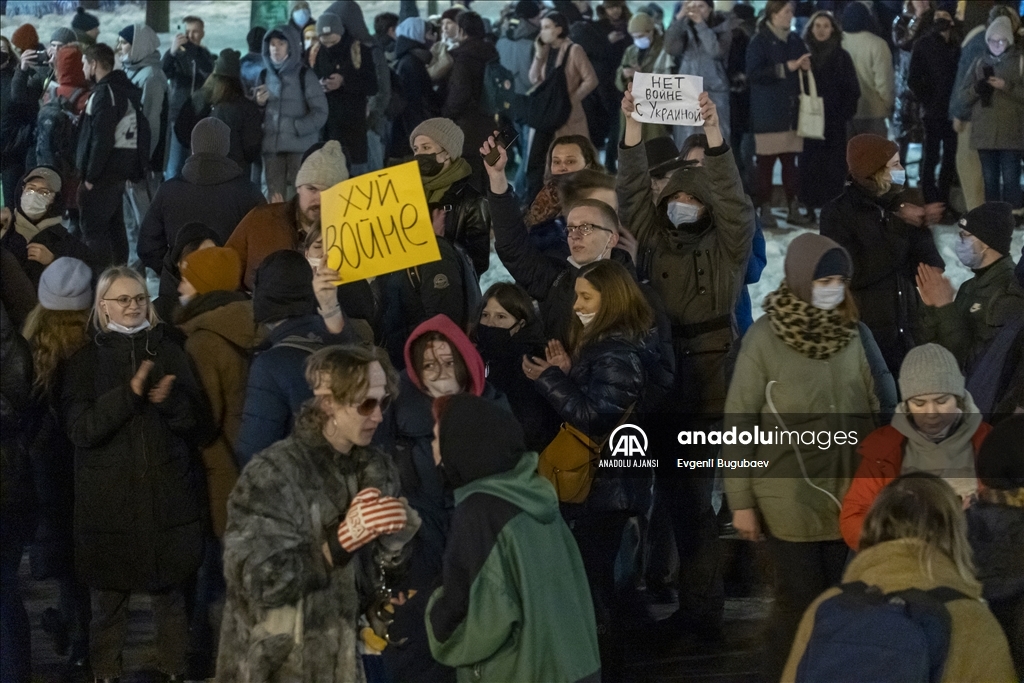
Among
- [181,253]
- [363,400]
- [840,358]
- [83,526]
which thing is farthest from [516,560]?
[181,253]

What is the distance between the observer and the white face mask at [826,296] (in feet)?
19.6

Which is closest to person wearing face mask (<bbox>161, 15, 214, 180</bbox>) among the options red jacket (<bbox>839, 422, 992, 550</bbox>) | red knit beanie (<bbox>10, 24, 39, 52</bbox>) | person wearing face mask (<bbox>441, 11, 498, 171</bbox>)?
red knit beanie (<bbox>10, 24, 39, 52</bbox>)

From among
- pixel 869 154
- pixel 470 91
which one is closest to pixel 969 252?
pixel 869 154

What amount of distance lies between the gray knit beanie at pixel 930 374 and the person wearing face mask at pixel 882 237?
202 centimetres

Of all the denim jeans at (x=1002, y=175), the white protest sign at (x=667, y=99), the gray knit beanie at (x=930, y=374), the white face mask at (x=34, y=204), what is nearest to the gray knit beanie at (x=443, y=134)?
the white protest sign at (x=667, y=99)

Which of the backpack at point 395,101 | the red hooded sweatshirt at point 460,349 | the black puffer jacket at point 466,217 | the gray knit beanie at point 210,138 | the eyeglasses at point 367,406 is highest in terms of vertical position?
the backpack at point 395,101

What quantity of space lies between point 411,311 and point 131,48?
627 centimetres

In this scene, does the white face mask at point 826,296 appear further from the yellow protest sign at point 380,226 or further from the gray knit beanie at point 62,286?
the gray knit beanie at point 62,286

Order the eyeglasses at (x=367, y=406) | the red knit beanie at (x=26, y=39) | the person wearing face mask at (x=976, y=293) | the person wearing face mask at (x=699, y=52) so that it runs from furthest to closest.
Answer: the red knit beanie at (x=26, y=39) → the person wearing face mask at (x=699, y=52) → the person wearing face mask at (x=976, y=293) → the eyeglasses at (x=367, y=406)

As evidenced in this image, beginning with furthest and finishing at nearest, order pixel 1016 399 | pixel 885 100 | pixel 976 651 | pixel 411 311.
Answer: pixel 885 100, pixel 411 311, pixel 1016 399, pixel 976 651

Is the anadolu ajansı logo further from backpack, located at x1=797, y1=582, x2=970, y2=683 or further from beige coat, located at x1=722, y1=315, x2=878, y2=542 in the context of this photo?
backpack, located at x1=797, y1=582, x2=970, y2=683

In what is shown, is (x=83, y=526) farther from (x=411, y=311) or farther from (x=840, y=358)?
(x=840, y=358)

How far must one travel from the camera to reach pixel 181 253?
7.29 meters

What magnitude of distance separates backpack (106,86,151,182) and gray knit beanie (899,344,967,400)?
283 inches
